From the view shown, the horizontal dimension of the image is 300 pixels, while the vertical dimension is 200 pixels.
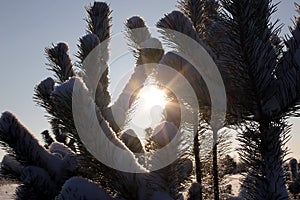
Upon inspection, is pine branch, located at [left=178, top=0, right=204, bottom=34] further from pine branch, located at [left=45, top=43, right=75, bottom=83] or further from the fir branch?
pine branch, located at [left=45, top=43, right=75, bottom=83]

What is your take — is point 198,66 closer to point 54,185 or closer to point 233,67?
point 233,67

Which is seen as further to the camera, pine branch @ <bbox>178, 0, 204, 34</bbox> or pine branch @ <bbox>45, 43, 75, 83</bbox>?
pine branch @ <bbox>178, 0, 204, 34</bbox>

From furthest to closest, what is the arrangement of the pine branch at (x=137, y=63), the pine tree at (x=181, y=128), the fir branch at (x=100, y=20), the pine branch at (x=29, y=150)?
the fir branch at (x=100, y=20) → the pine branch at (x=137, y=63) → the pine branch at (x=29, y=150) → the pine tree at (x=181, y=128)

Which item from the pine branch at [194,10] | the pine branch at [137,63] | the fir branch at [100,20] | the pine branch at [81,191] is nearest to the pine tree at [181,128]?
the pine branch at [81,191]

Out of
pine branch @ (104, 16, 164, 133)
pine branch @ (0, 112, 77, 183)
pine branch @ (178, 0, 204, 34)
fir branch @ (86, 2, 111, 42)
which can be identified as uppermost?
pine branch @ (178, 0, 204, 34)

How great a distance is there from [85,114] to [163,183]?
49cm

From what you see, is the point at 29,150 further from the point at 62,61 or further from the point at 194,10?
the point at 194,10

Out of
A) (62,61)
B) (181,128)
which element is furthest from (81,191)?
(62,61)

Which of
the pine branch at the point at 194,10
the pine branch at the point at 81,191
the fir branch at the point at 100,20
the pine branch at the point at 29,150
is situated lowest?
the pine branch at the point at 81,191

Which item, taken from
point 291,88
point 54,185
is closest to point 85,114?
point 54,185

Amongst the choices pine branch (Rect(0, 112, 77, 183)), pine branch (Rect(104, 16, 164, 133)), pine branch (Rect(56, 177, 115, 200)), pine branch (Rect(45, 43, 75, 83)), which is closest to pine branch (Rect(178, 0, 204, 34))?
pine branch (Rect(104, 16, 164, 133))

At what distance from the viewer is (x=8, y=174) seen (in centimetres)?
224

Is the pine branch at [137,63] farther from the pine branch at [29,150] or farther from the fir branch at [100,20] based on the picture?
the pine branch at [29,150]

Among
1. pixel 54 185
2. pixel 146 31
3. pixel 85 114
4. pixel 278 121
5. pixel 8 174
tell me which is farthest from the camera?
pixel 146 31
